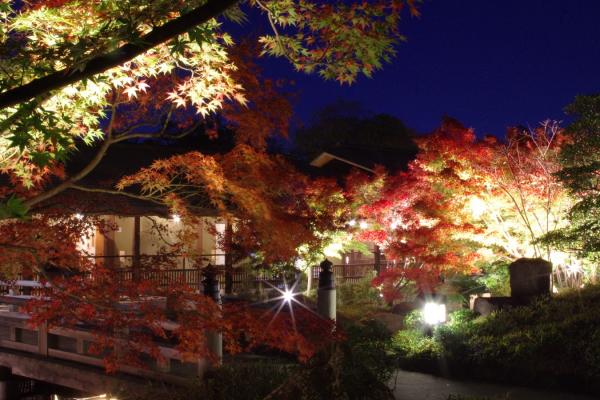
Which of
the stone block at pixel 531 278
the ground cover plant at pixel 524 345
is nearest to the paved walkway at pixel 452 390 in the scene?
the ground cover plant at pixel 524 345

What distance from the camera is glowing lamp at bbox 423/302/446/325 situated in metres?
13.1

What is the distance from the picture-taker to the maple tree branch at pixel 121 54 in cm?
386

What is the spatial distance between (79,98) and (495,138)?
1145cm

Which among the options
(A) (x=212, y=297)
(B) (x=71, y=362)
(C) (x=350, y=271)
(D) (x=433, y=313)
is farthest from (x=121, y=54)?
(C) (x=350, y=271)

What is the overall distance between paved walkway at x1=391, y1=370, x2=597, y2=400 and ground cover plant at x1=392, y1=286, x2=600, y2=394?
36 cm

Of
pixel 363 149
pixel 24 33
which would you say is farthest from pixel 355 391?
pixel 363 149

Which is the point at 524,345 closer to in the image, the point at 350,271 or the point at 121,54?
the point at 121,54

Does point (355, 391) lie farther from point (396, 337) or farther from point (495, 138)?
point (495, 138)

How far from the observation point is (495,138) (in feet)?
50.4

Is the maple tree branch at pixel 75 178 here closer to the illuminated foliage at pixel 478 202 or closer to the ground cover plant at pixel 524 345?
the ground cover plant at pixel 524 345

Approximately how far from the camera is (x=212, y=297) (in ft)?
29.7

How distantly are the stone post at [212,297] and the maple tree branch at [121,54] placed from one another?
16.9ft

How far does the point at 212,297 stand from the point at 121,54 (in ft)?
18.1

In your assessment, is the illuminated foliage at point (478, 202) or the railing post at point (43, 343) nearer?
the railing post at point (43, 343)
